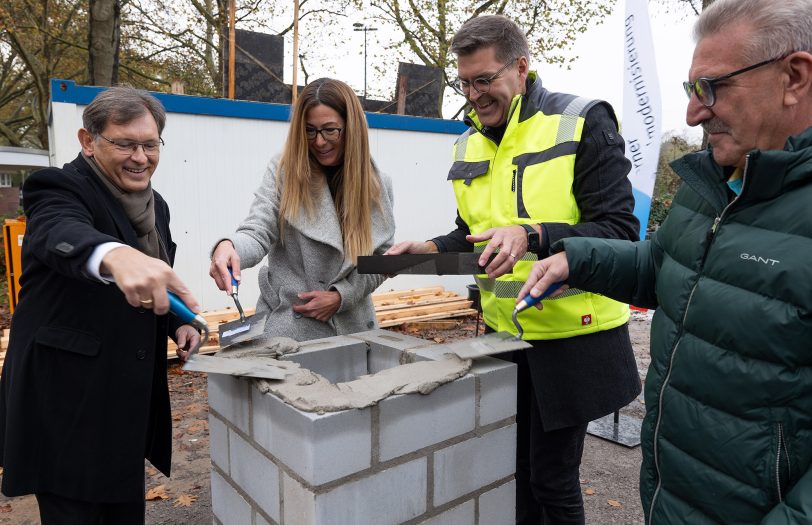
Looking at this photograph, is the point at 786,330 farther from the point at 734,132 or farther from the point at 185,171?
the point at 185,171

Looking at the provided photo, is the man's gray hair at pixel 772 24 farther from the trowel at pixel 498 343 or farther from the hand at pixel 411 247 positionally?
the hand at pixel 411 247

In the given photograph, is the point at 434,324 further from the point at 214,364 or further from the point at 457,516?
the point at 214,364

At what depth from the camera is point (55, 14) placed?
17141 mm

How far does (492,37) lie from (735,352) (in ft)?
4.51

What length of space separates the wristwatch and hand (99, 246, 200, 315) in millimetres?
1053

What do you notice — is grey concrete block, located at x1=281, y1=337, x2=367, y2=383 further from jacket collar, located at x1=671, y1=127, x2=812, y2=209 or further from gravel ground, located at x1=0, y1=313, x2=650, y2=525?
gravel ground, located at x1=0, y1=313, x2=650, y2=525

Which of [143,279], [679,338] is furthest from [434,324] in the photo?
[143,279]

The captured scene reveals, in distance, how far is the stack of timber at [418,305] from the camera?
7.25 metres

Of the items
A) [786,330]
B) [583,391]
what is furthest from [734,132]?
[583,391]

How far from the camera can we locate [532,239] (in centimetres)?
188

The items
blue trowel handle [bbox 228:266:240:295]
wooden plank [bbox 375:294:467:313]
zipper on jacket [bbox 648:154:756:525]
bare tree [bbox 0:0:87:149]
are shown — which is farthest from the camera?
bare tree [bbox 0:0:87:149]

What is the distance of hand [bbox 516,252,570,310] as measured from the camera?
1.67 m

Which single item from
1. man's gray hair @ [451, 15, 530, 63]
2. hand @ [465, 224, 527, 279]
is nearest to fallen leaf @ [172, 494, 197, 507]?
hand @ [465, 224, 527, 279]

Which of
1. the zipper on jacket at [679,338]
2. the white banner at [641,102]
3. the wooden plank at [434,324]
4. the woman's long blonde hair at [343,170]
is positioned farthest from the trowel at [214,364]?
the wooden plank at [434,324]
